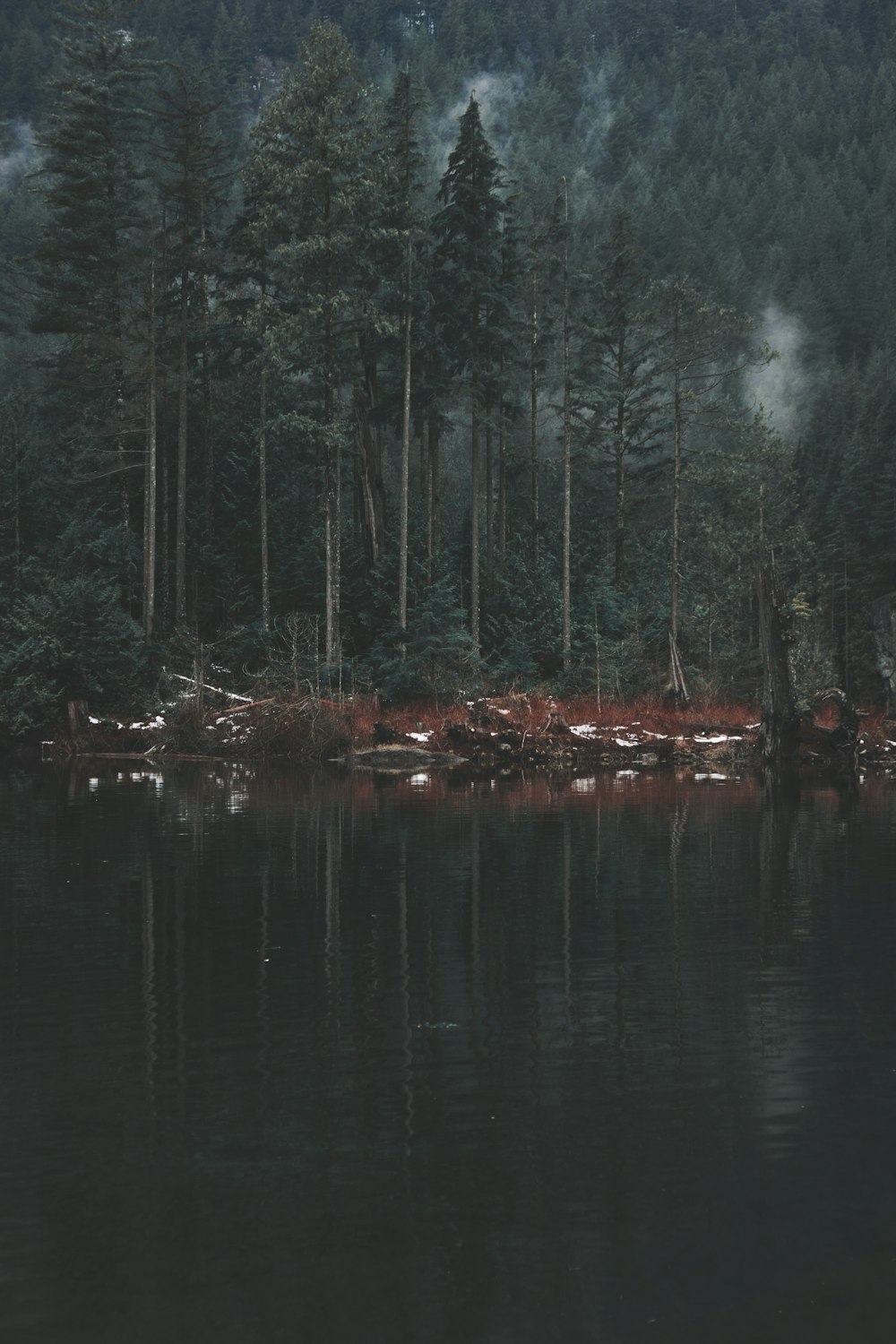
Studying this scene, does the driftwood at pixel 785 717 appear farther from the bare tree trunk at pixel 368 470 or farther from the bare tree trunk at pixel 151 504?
the bare tree trunk at pixel 151 504

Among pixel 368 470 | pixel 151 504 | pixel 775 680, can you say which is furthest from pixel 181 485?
pixel 775 680

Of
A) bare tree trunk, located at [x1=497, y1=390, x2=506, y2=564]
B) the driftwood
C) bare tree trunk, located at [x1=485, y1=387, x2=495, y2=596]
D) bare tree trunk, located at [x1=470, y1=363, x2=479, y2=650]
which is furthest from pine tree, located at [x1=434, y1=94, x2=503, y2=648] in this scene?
the driftwood

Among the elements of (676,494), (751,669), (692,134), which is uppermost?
(692,134)

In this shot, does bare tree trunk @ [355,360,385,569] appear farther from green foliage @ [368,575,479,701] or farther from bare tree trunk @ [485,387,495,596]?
green foliage @ [368,575,479,701]

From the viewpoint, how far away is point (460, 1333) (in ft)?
17.0

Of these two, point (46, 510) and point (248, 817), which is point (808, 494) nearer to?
point (46, 510)

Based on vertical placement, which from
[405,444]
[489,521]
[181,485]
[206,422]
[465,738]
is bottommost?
[465,738]

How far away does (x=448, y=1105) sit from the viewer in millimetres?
7676

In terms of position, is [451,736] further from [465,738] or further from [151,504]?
[151,504]

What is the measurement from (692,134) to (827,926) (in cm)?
17170

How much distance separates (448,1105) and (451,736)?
99.5 feet

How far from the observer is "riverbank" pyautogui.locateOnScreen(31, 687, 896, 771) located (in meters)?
36.9

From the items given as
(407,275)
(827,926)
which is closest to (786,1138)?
(827,926)

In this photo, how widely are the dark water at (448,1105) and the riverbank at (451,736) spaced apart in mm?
20411
